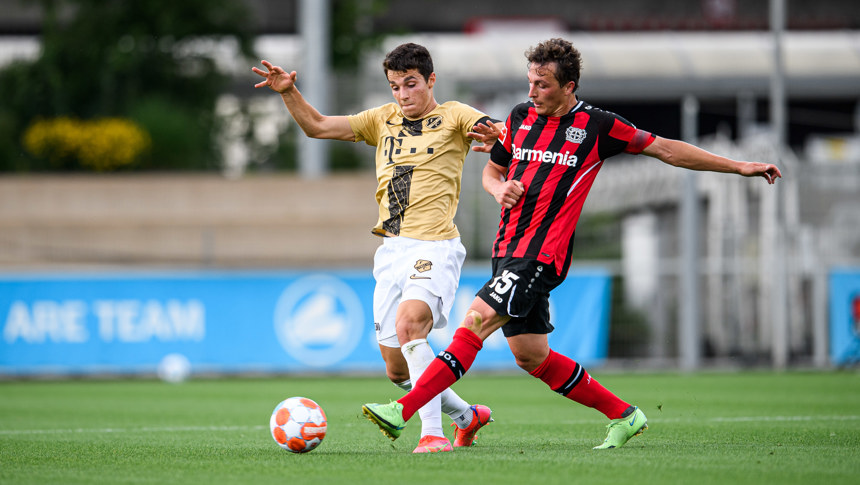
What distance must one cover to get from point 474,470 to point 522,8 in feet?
97.3

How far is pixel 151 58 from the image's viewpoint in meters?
25.2

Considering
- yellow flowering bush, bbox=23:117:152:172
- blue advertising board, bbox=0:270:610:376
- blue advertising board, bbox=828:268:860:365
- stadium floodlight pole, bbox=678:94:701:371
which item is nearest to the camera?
blue advertising board, bbox=0:270:610:376

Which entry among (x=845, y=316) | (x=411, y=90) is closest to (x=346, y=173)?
(x=845, y=316)

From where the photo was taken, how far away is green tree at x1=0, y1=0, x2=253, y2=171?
2469 centimetres

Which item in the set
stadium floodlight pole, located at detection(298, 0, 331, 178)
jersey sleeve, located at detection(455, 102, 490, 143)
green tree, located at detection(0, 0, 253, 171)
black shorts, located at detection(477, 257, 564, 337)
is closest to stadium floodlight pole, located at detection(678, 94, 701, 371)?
stadium floodlight pole, located at detection(298, 0, 331, 178)

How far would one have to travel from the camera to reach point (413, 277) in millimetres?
6438

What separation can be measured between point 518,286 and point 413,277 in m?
0.65

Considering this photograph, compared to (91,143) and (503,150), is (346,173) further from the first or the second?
(503,150)

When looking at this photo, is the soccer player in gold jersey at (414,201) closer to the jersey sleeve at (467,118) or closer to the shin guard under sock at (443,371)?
the jersey sleeve at (467,118)

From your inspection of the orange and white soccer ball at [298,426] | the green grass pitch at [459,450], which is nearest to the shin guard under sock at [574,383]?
the green grass pitch at [459,450]

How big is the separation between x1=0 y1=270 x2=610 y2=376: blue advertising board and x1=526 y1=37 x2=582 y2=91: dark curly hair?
10.3 m

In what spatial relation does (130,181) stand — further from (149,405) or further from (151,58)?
(149,405)

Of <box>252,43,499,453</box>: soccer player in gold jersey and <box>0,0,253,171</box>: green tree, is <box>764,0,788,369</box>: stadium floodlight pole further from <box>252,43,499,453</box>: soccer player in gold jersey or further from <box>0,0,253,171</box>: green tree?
<box>252,43,499,453</box>: soccer player in gold jersey

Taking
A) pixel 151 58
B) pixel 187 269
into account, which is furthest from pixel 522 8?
pixel 187 269
